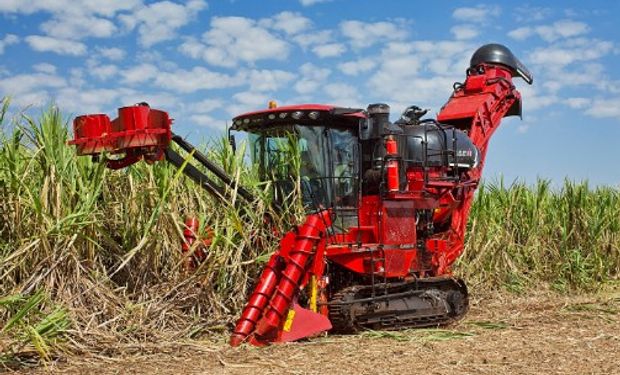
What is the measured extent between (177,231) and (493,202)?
6181 millimetres

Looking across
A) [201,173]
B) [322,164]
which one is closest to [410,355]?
[322,164]

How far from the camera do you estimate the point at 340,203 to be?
699 centimetres

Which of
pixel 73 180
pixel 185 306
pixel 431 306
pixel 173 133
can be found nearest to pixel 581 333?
pixel 431 306

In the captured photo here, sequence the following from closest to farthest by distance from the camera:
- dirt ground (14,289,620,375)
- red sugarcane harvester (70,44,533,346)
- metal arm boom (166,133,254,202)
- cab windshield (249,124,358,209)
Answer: dirt ground (14,289,620,375), red sugarcane harvester (70,44,533,346), metal arm boom (166,133,254,202), cab windshield (249,124,358,209)

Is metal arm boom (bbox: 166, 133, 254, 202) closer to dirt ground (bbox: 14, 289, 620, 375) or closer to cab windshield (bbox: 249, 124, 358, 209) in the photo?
cab windshield (bbox: 249, 124, 358, 209)

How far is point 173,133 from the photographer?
268 inches

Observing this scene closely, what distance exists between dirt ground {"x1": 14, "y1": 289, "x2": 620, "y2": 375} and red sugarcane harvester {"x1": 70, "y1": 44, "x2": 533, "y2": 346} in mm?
323

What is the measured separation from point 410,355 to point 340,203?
1739 millimetres

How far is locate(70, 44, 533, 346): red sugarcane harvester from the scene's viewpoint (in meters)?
6.21

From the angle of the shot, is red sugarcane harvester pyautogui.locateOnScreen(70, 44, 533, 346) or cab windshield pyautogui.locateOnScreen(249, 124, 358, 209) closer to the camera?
red sugarcane harvester pyautogui.locateOnScreen(70, 44, 533, 346)

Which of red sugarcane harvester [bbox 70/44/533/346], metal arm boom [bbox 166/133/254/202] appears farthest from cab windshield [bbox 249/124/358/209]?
metal arm boom [bbox 166/133/254/202]

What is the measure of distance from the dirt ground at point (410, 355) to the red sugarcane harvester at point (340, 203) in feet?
1.06

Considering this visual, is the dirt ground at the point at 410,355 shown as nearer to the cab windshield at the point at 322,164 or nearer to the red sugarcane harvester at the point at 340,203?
the red sugarcane harvester at the point at 340,203

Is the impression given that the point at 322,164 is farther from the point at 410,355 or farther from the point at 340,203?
the point at 410,355
